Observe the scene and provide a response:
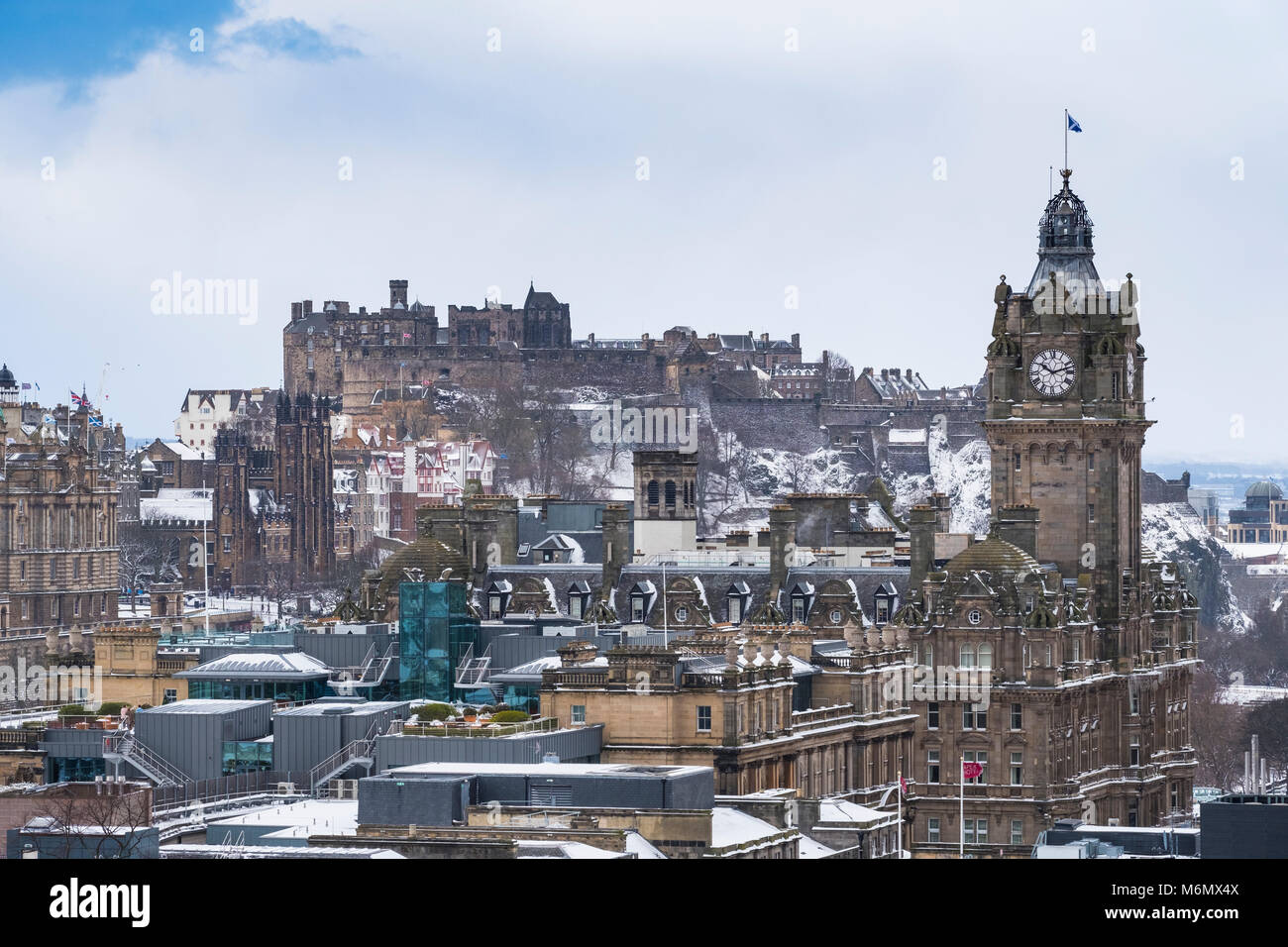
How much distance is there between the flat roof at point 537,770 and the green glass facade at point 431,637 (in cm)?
2139

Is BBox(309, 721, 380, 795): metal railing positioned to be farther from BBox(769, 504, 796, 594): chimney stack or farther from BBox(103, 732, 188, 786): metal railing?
BBox(769, 504, 796, 594): chimney stack

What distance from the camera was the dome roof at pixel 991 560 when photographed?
108250mm

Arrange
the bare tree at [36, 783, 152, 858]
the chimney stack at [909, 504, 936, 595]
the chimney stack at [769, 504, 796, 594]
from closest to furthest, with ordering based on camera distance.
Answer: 1. the bare tree at [36, 783, 152, 858]
2. the chimney stack at [769, 504, 796, 594]
3. the chimney stack at [909, 504, 936, 595]

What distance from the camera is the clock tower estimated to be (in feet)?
386

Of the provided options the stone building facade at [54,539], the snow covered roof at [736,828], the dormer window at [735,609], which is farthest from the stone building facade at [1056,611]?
the stone building facade at [54,539]

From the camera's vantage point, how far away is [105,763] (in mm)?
81875

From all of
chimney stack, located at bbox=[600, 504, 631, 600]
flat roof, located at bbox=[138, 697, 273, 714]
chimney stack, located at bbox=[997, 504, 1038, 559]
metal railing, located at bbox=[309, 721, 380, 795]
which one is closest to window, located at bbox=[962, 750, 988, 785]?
chimney stack, located at bbox=[997, 504, 1038, 559]

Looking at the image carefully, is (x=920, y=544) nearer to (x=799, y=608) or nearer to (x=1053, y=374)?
(x=799, y=608)

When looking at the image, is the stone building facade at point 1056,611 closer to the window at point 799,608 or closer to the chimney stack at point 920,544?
the chimney stack at point 920,544

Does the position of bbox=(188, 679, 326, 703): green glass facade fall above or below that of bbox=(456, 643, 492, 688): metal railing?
below

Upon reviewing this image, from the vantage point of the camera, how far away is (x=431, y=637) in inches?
3836

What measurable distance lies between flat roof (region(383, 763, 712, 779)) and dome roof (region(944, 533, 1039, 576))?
36142 mm
